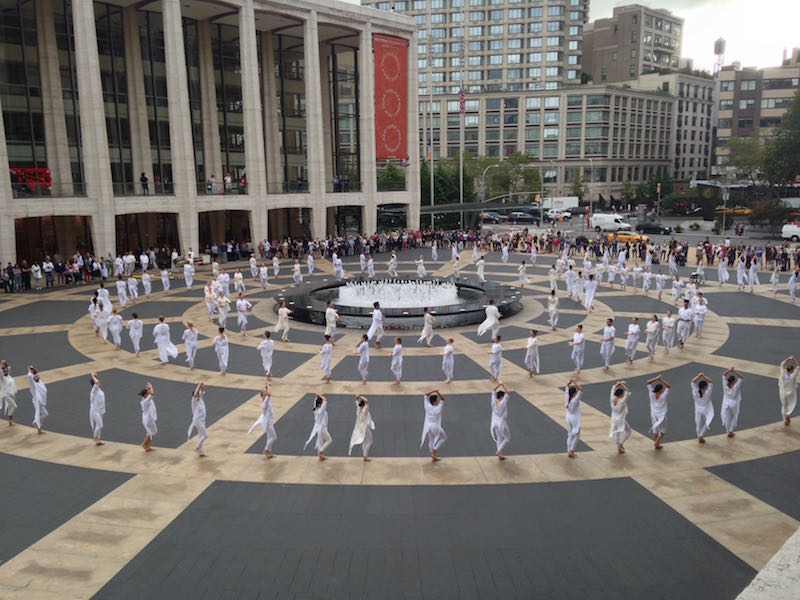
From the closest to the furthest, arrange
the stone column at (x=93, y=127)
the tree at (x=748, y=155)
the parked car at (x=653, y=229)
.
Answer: the stone column at (x=93, y=127), the parked car at (x=653, y=229), the tree at (x=748, y=155)

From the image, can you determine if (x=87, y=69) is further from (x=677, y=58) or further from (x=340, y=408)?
(x=677, y=58)

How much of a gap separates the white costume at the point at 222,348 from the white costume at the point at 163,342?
187cm

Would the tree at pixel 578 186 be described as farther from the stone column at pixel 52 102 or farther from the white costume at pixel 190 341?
the white costume at pixel 190 341

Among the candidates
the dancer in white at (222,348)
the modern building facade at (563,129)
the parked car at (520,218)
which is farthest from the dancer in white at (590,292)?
the modern building facade at (563,129)

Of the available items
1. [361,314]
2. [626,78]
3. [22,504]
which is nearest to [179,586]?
[22,504]

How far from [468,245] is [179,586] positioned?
45157mm

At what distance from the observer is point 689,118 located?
381ft

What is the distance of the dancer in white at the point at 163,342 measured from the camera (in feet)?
59.9

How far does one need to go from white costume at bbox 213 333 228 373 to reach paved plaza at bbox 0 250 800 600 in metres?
0.42

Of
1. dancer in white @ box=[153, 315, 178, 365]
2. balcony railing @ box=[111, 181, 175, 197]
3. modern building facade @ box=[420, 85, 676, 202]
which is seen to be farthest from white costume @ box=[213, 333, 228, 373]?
modern building facade @ box=[420, 85, 676, 202]

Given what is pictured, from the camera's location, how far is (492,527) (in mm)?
9719

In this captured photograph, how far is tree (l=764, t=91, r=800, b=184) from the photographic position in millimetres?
62406

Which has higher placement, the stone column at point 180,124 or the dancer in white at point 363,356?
the stone column at point 180,124

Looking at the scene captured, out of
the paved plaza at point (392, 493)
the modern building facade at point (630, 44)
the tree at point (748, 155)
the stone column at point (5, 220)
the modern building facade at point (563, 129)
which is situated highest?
the modern building facade at point (630, 44)
